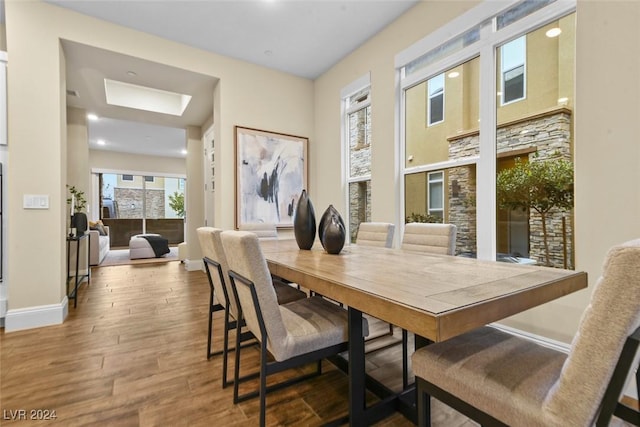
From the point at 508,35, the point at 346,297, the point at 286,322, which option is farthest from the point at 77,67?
the point at 508,35

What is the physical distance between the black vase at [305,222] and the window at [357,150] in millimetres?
1715

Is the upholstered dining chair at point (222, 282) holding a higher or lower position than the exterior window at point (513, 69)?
lower

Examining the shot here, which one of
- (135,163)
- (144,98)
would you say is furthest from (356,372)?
(135,163)

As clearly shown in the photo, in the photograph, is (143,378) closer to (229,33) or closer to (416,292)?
(416,292)

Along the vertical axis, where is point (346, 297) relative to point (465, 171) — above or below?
below

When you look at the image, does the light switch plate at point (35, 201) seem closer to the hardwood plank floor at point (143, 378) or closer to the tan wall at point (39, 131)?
the tan wall at point (39, 131)

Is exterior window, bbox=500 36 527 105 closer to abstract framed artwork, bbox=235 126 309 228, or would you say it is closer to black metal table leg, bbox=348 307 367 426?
black metal table leg, bbox=348 307 367 426

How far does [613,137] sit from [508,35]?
3.83ft

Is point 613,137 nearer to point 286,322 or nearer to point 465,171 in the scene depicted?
point 465,171

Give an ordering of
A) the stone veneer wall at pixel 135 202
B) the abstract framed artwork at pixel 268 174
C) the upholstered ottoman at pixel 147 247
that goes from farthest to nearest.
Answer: the stone veneer wall at pixel 135 202 → the upholstered ottoman at pixel 147 247 → the abstract framed artwork at pixel 268 174

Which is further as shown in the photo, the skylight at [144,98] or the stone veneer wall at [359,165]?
the skylight at [144,98]

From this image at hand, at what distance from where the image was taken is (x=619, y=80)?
5.73 ft

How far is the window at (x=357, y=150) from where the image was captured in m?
3.78

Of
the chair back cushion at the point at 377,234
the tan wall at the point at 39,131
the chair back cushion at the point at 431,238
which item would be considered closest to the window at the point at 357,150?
the chair back cushion at the point at 377,234
